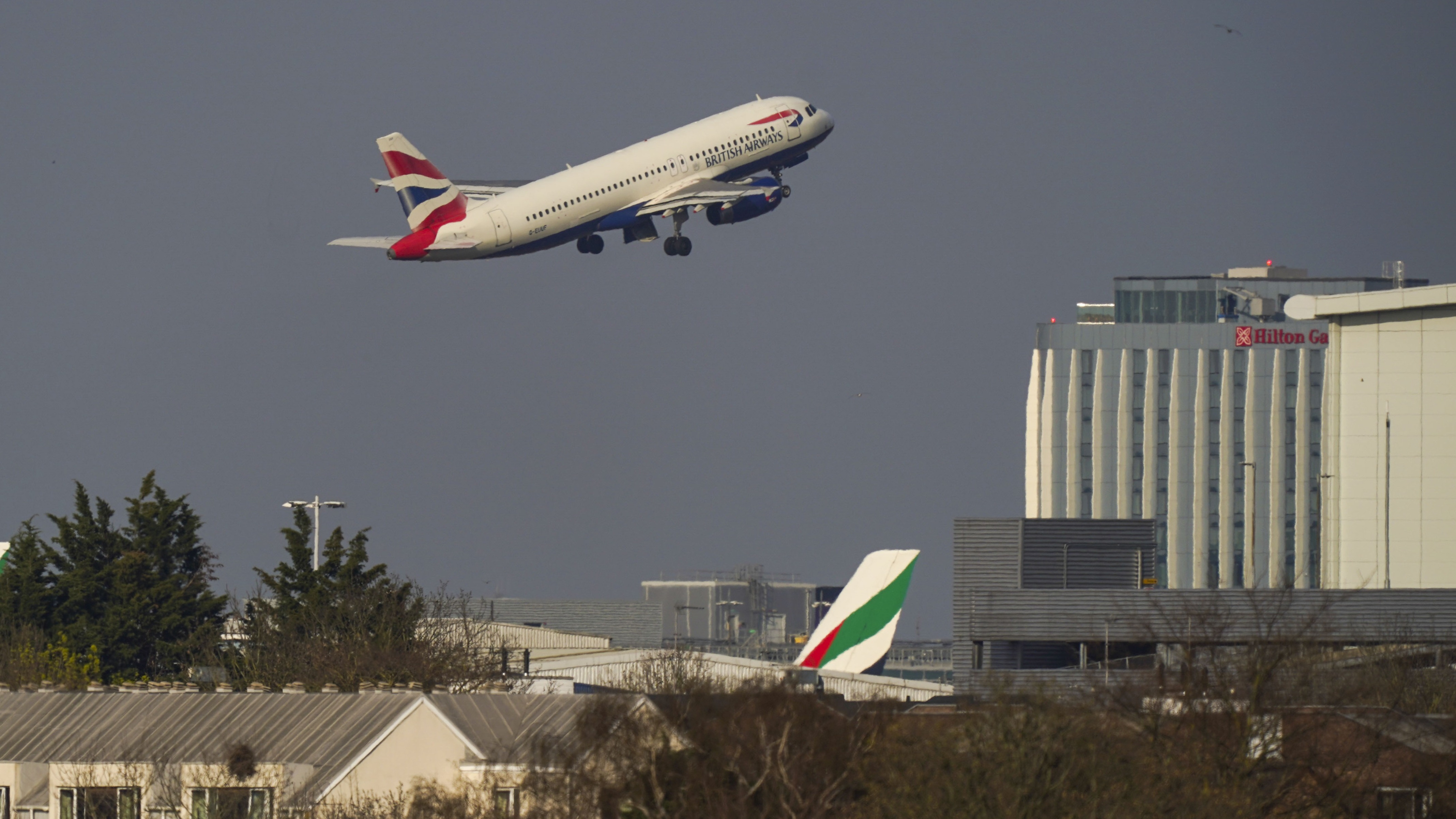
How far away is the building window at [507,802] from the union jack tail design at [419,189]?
60.1 m

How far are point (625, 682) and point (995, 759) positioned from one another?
46.3 metres

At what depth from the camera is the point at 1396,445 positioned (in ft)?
372

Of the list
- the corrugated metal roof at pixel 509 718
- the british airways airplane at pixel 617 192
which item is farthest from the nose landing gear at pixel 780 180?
the corrugated metal roof at pixel 509 718

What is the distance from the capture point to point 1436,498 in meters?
113

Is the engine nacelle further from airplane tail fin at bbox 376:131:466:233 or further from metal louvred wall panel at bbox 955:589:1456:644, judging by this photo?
metal louvred wall panel at bbox 955:589:1456:644

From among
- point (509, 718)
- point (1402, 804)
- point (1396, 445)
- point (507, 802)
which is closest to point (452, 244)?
point (1396, 445)

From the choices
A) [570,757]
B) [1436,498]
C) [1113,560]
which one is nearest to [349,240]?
[1113,560]

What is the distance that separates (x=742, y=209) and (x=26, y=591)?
48945 mm

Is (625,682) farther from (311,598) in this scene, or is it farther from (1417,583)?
(1417,583)

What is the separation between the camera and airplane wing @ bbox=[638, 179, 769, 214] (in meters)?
116

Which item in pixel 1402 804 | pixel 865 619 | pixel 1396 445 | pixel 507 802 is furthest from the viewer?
pixel 1396 445

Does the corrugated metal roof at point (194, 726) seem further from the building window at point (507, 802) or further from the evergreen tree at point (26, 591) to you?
the evergreen tree at point (26, 591)

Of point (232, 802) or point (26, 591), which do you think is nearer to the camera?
point (232, 802)

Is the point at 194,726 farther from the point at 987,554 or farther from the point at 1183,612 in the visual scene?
the point at 987,554
